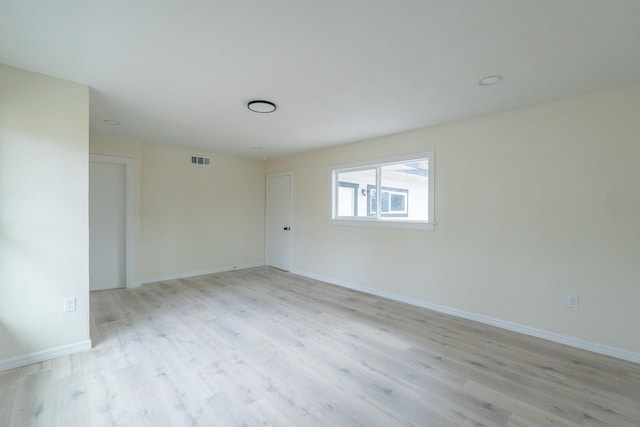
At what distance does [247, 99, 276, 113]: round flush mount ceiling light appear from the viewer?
301 centimetres

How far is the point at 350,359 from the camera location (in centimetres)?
255

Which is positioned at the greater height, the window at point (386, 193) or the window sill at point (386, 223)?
the window at point (386, 193)

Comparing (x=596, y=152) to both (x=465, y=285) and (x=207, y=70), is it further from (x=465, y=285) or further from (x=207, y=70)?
(x=207, y=70)

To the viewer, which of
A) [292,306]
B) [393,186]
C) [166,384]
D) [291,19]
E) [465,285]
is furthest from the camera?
[393,186]

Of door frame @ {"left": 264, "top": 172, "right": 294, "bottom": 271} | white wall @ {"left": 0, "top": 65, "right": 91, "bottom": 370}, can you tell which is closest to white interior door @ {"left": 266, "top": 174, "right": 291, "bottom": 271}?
door frame @ {"left": 264, "top": 172, "right": 294, "bottom": 271}

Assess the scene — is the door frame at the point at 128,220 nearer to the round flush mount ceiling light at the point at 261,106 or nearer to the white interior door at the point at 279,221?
the white interior door at the point at 279,221

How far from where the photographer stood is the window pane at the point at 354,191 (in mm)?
4762

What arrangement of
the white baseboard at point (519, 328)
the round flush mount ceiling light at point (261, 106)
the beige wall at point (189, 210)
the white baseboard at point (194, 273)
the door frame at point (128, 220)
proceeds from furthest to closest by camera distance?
the white baseboard at point (194, 273) → the beige wall at point (189, 210) → the door frame at point (128, 220) → the round flush mount ceiling light at point (261, 106) → the white baseboard at point (519, 328)

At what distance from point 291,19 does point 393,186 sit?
3.10 meters

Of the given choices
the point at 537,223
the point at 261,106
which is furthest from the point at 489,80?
the point at 261,106

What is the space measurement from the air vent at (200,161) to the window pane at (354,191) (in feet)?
8.75

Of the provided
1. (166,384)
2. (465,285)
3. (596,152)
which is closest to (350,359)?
(166,384)

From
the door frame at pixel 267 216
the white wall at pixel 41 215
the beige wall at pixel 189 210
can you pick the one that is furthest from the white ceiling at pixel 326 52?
the door frame at pixel 267 216

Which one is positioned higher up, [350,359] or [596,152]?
[596,152]
